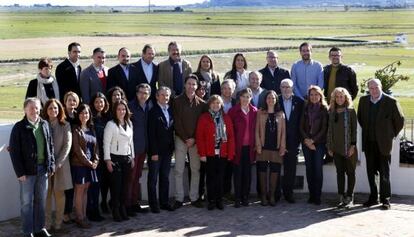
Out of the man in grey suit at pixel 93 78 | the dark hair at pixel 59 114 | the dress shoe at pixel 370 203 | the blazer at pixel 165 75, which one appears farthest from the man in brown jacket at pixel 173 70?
the dress shoe at pixel 370 203

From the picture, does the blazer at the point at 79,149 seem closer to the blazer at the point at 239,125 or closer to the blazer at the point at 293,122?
the blazer at the point at 239,125

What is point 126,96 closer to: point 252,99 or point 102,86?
point 102,86

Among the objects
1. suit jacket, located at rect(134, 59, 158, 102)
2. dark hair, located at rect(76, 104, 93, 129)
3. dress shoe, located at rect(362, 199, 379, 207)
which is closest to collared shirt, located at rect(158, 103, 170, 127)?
suit jacket, located at rect(134, 59, 158, 102)

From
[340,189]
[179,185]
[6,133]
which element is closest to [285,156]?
[340,189]

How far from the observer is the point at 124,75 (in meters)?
8.70

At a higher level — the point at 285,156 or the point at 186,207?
the point at 285,156

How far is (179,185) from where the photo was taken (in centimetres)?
885

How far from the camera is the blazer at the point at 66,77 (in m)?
8.37

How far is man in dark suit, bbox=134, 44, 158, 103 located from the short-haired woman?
240cm

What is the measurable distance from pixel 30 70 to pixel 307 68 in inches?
1055

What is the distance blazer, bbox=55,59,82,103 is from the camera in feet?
27.5

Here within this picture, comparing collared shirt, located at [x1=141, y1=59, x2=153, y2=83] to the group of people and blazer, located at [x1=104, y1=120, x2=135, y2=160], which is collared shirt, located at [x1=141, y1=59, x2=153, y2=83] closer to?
the group of people

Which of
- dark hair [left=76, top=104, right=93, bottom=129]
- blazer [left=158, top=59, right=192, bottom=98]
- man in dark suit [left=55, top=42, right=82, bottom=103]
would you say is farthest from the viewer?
blazer [left=158, top=59, right=192, bottom=98]

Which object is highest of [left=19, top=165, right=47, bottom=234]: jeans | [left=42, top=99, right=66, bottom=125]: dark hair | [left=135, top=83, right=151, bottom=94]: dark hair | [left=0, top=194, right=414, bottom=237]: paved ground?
[left=135, top=83, right=151, bottom=94]: dark hair
